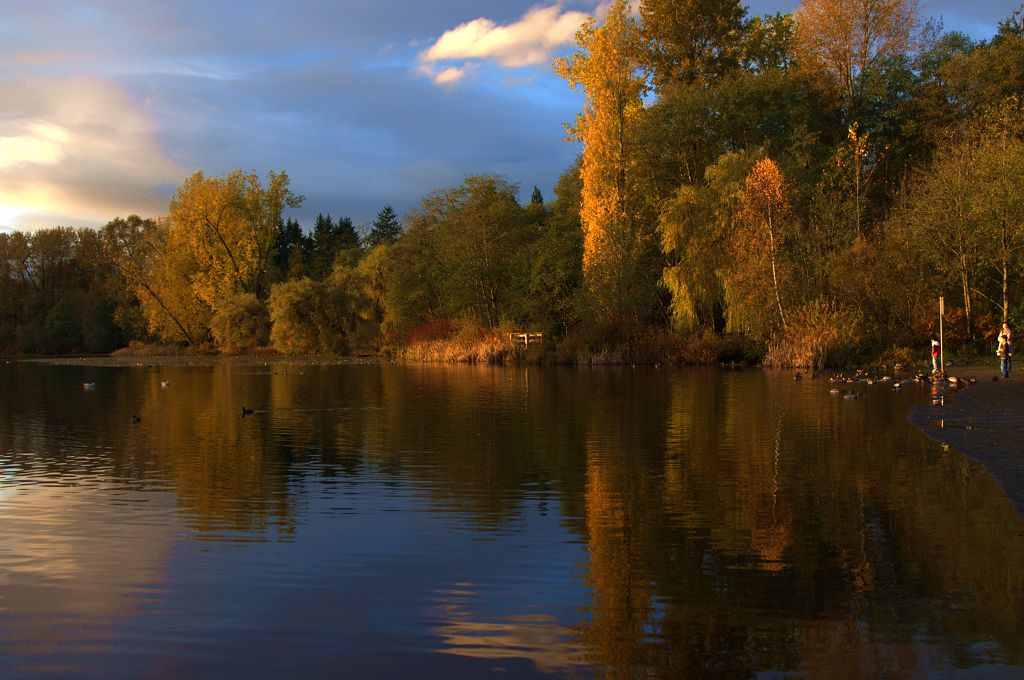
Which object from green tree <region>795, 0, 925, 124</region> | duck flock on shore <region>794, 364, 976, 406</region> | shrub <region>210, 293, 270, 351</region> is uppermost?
→ green tree <region>795, 0, 925, 124</region>

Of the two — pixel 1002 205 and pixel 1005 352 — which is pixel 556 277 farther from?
pixel 1005 352

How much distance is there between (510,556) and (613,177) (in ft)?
147

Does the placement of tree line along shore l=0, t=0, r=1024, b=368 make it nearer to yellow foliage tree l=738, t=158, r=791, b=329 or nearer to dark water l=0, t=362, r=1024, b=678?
→ yellow foliage tree l=738, t=158, r=791, b=329

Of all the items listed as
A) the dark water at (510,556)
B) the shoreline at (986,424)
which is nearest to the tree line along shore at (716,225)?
the shoreline at (986,424)

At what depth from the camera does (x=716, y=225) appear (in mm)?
46781

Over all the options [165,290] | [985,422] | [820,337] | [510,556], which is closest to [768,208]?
[820,337]

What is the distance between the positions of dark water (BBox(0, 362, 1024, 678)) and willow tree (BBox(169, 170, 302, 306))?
60222 mm

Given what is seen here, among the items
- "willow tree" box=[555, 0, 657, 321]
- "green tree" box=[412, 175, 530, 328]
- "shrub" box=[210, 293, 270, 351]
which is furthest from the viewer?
"shrub" box=[210, 293, 270, 351]

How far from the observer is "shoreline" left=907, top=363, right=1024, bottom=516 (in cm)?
1182

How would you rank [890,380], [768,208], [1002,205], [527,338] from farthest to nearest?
1. [527,338]
2. [768,208]
3. [1002,205]
4. [890,380]

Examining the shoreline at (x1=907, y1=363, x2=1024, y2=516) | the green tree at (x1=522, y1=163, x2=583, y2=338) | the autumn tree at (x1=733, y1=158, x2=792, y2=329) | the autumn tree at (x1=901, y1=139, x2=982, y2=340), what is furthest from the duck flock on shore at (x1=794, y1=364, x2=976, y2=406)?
the green tree at (x1=522, y1=163, x2=583, y2=338)

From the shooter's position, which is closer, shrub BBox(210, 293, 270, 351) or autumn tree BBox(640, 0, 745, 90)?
autumn tree BBox(640, 0, 745, 90)

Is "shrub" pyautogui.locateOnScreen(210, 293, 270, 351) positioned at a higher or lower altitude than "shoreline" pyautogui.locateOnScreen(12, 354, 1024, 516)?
higher

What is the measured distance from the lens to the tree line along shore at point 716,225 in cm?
4084
